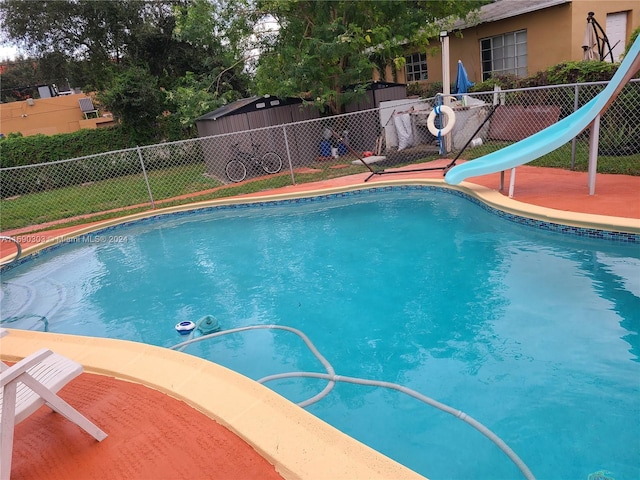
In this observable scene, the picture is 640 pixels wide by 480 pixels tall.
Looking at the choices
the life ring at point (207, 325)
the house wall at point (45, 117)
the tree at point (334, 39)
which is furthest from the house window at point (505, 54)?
the house wall at point (45, 117)

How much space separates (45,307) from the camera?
224 inches

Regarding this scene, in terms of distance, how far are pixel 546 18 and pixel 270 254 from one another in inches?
388

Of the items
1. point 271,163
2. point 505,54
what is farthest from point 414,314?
point 505,54

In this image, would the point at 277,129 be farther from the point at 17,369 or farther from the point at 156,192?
the point at 17,369

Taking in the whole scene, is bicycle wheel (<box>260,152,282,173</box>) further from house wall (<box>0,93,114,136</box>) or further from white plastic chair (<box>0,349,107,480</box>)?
house wall (<box>0,93,114,136</box>)

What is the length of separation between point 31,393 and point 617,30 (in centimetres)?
1439

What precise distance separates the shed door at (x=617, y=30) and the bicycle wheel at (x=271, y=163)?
8.86 metres

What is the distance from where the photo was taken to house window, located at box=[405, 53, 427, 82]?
628 inches

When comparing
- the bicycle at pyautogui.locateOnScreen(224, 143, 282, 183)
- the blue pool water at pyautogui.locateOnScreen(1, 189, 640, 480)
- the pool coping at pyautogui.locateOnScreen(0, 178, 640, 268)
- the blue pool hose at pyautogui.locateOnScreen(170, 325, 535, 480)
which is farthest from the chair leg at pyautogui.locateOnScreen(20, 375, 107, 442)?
the bicycle at pyautogui.locateOnScreen(224, 143, 282, 183)

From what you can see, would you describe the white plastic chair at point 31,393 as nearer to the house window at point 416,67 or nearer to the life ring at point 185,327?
the life ring at point 185,327

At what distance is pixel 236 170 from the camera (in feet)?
38.3

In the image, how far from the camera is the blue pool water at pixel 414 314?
279 centimetres

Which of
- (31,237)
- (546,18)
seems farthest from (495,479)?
(546,18)

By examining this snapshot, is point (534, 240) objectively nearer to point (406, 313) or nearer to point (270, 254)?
point (406, 313)
